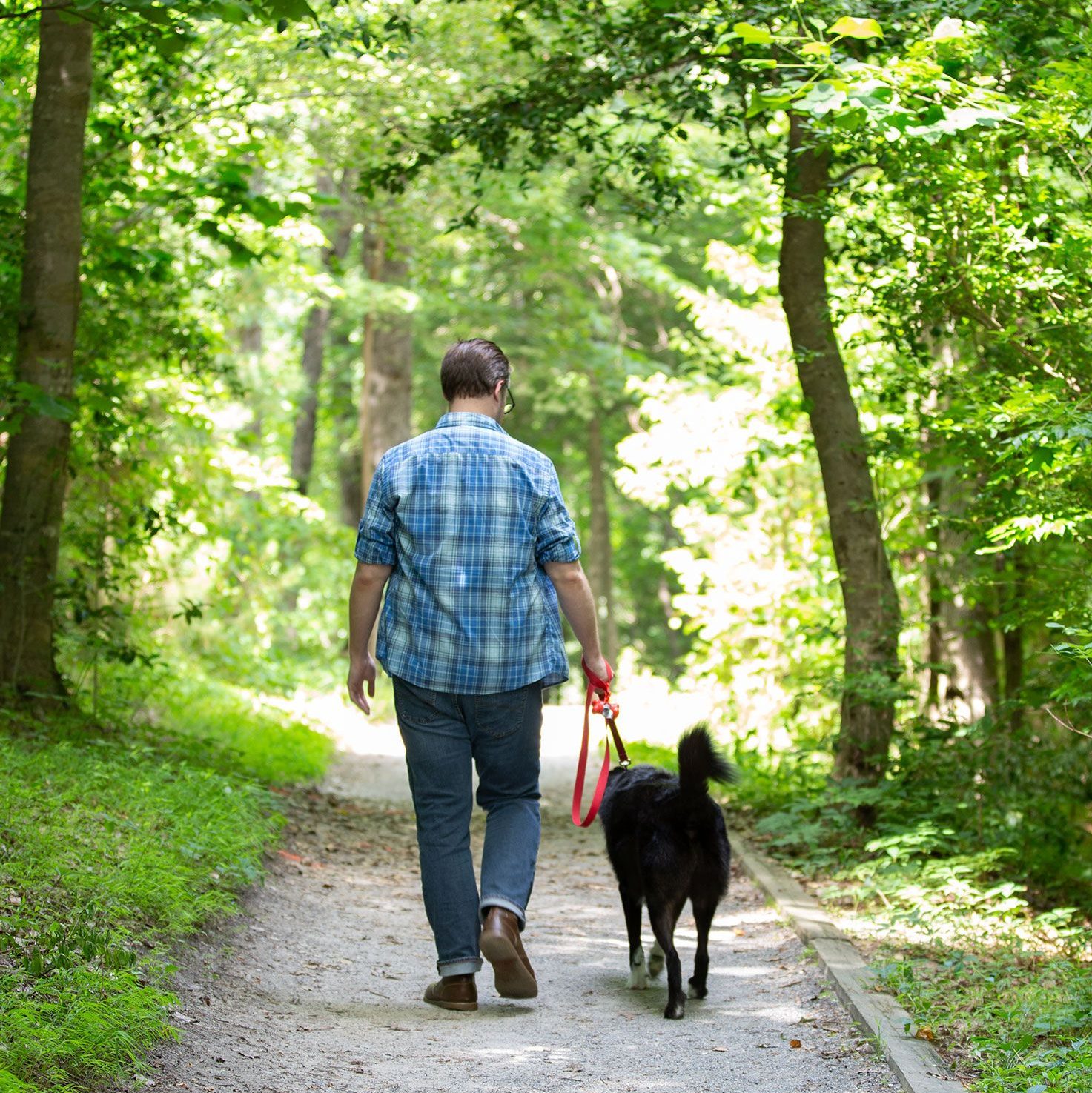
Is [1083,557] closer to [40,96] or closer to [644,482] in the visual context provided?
[40,96]

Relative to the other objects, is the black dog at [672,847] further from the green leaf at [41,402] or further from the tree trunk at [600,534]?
the tree trunk at [600,534]

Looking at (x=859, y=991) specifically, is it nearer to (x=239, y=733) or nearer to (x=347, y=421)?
(x=239, y=733)

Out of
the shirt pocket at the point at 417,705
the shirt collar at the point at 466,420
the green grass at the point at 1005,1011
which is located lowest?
the green grass at the point at 1005,1011

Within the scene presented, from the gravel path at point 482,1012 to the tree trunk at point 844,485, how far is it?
59.3 inches

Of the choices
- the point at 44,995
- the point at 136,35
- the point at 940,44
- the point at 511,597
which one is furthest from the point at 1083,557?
the point at 136,35

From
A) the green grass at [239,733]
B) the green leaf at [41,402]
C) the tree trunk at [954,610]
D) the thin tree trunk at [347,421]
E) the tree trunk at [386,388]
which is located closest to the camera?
the green leaf at [41,402]

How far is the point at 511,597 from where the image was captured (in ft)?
14.6

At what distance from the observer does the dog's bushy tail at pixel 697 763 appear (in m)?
4.50

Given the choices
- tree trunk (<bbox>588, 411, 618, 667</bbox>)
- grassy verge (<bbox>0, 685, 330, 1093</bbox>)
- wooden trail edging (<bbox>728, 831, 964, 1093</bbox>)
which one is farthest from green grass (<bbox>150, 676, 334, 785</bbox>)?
tree trunk (<bbox>588, 411, 618, 667</bbox>)

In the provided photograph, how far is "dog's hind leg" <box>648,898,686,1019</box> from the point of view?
4520 millimetres

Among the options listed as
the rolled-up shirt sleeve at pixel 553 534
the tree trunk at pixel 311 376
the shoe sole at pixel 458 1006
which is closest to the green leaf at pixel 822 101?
the rolled-up shirt sleeve at pixel 553 534

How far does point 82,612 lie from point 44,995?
16.5 feet

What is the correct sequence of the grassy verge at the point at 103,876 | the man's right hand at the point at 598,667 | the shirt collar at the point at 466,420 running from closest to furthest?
the grassy verge at the point at 103,876
the shirt collar at the point at 466,420
the man's right hand at the point at 598,667

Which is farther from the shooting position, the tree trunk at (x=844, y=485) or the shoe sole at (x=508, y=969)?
the tree trunk at (x=844, y=485)
